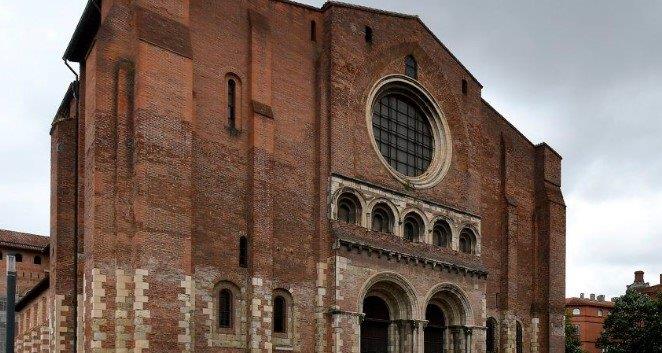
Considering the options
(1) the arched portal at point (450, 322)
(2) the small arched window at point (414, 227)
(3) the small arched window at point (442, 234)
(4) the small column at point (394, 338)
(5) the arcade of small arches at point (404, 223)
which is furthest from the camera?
(3) the small arched window at point (442, 234)

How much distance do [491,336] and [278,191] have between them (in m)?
12.7

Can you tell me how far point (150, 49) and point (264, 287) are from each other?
24.9 feet

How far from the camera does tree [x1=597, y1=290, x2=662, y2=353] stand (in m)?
44.2

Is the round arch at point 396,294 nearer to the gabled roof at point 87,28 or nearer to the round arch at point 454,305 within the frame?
the round arch at point 454,305

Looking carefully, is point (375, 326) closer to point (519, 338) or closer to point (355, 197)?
point (355, 197)

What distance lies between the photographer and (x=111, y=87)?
21.7 meters

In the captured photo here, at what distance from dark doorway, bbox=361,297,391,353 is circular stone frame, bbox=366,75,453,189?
4523mm

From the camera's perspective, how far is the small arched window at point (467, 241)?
103 feet

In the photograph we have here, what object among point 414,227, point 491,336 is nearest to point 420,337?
point 414,227

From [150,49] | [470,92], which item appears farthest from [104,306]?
[470,92]

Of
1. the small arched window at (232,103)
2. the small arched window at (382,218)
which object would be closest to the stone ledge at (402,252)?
the small arched window at (382,218)

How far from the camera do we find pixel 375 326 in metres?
27.8

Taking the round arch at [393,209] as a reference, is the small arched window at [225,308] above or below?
below

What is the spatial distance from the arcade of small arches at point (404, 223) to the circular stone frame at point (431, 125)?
4.20 feet
